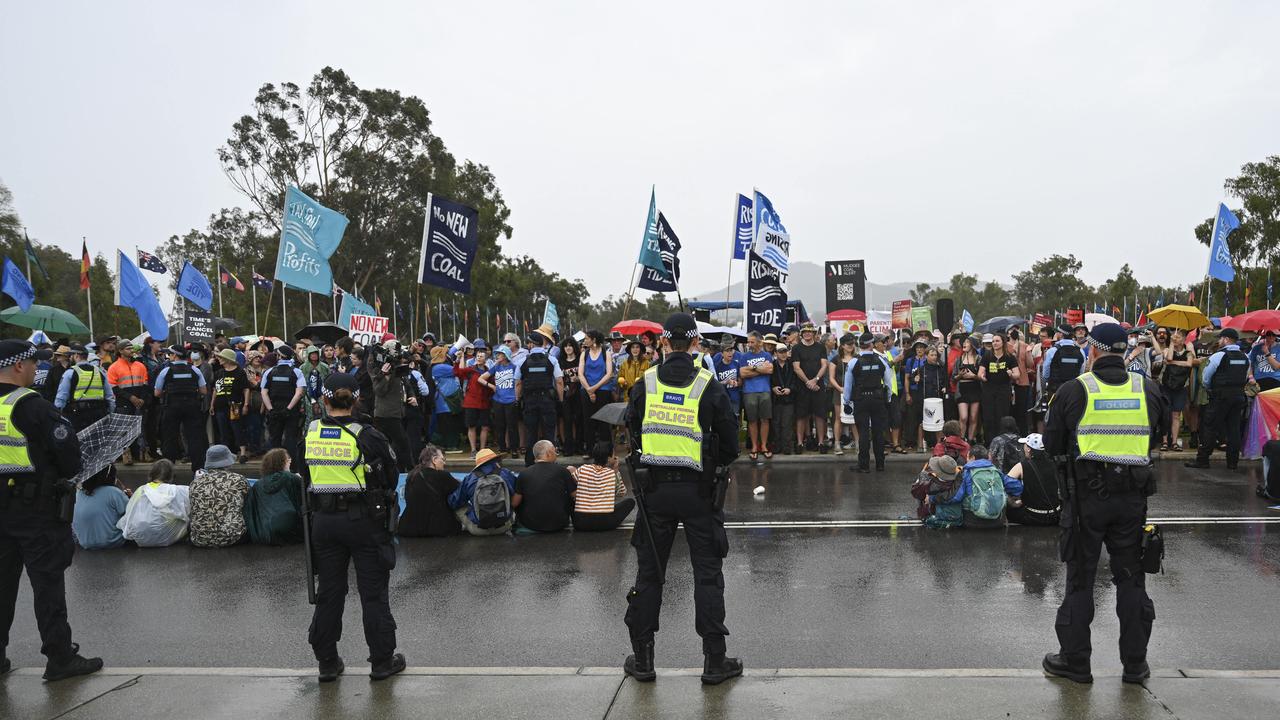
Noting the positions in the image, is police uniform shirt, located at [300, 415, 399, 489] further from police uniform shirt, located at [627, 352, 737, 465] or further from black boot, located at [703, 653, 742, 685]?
black boot, located at [703, 653, 742, 685]

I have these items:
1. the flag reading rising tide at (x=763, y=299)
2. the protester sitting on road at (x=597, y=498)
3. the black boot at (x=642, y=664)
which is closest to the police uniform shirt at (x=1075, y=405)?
the black boot at (x=642, y=664)

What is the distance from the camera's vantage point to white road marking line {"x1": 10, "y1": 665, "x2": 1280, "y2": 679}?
5.07 m

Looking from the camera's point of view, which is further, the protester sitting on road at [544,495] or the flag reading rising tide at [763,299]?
the flag reading rising tide at [763,299]

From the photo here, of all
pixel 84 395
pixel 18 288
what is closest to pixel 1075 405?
pixel 84 395

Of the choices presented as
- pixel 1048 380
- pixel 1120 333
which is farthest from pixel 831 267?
pixel 1120 333

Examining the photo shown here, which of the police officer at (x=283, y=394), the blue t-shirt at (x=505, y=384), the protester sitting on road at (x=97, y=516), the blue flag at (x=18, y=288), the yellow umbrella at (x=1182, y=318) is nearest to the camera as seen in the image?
the protester sitting on road at (x=97, y=516)

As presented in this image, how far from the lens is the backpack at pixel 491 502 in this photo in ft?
30.1

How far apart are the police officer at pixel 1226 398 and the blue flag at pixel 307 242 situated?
13.2 meters

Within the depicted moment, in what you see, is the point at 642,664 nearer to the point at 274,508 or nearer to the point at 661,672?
the point at 661,672

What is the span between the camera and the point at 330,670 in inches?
214

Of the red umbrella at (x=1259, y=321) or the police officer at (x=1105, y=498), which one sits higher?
the red umbrella at (x=1259, y=321)

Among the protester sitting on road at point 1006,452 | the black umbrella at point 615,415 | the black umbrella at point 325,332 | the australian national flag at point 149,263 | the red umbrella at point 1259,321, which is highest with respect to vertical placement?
the australian national flag at point 149,263

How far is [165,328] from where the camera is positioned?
61.6 feet

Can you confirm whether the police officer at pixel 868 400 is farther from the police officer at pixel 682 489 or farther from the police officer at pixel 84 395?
the police officer at pixel 84 395
